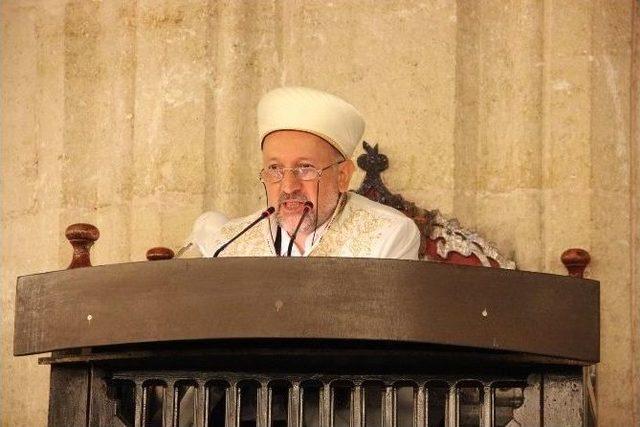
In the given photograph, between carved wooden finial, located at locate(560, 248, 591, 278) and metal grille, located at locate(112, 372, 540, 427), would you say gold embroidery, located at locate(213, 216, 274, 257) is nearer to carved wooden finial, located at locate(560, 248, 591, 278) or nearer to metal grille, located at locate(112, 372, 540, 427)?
carved wooden finial, located at locate(560, 248, 591, 278)

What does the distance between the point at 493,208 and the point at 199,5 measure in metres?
1.47

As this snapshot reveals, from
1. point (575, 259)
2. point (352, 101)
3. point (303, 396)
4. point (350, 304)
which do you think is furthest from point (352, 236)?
point (350, 304)

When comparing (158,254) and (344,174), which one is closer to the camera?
(344,174)

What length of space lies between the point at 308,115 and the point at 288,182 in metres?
0.26

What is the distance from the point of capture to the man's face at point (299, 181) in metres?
6.25

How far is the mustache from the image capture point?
623cm

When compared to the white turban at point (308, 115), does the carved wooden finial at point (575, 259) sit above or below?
below

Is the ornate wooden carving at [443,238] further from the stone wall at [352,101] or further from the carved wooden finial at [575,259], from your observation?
the carved wooden finial at [575,259]

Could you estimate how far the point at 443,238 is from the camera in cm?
695

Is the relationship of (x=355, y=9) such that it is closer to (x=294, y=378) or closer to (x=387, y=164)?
(x=387, y=164)

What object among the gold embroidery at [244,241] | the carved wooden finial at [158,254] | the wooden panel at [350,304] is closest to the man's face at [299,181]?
the gold embroidery at [244,241]

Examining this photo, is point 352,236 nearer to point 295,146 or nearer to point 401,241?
point 401,241

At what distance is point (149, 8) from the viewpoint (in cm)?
756

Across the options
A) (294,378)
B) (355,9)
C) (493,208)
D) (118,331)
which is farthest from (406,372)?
(355,9)
